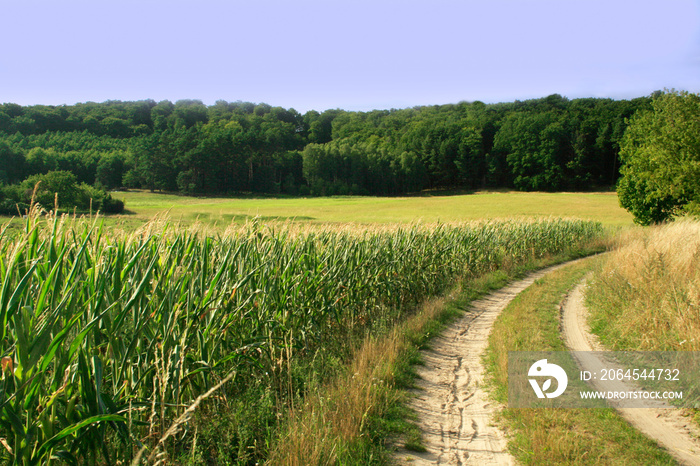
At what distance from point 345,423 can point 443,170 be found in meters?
86.1

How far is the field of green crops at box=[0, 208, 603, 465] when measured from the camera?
6.98 feet

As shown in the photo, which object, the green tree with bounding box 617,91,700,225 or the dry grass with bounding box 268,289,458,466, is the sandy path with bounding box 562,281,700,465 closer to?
the dry grass with bounding box 268,289,458,466

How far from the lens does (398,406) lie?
4.11 meters

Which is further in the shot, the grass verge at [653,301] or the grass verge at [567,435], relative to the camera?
the grass verge at [653,301]

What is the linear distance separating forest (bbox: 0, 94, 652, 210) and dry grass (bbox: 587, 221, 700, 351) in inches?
2730

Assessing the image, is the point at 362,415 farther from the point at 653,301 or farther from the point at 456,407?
the point at 653,301

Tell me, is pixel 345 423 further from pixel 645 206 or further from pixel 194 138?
pixel 194 138

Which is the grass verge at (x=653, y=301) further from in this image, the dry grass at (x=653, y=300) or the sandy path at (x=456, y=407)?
the sandy path at (x=456, y=407)

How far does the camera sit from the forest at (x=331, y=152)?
237 ft

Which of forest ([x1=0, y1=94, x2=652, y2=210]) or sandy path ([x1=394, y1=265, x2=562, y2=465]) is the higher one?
forest ([x1=0, y1=94, x2=652, y2=210])

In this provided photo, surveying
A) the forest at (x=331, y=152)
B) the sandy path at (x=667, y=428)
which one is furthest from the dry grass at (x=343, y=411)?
the forest at (x=331, y=152)

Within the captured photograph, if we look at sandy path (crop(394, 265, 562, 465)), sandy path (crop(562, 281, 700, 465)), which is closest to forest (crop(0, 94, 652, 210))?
sandy path (crop(394, 265, 562, 465))

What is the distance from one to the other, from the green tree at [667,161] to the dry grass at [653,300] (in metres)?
11.2

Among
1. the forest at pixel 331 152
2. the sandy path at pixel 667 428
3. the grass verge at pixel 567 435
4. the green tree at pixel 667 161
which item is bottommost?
the sandy path at pixel 667 428
